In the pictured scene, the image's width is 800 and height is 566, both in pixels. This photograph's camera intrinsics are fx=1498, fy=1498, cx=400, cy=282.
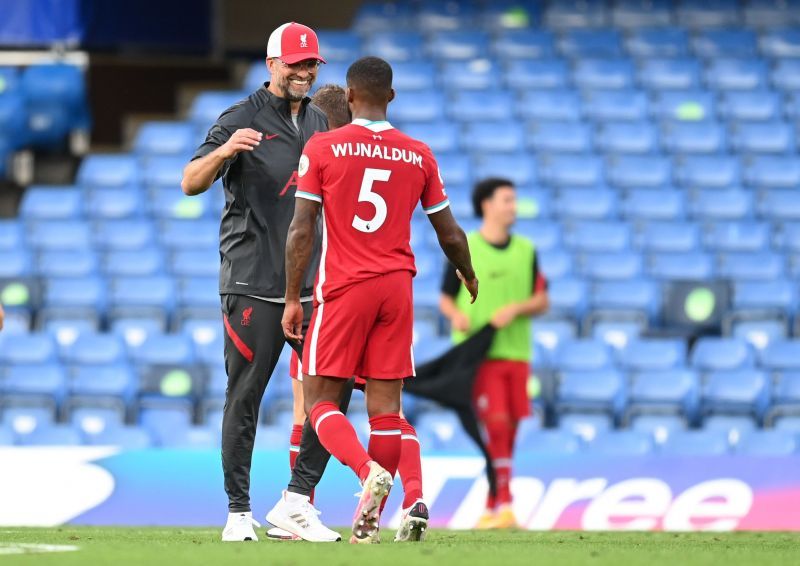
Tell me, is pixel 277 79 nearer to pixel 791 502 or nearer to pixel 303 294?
pixel 303 294

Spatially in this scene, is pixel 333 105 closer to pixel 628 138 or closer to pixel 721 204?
pixel 721 204

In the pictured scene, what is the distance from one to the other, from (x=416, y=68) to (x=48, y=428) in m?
6.27

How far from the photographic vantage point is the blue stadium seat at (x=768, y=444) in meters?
9.91

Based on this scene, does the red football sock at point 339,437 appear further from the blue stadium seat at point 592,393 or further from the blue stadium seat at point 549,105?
the blue stadium seat at point 549,105

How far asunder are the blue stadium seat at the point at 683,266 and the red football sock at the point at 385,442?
657cm

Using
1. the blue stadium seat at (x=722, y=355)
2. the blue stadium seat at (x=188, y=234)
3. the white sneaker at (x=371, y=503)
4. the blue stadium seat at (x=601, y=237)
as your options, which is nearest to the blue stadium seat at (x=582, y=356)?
the blue stadium seat at (x=722, y=355)

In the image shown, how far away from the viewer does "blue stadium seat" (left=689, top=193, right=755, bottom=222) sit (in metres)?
13.1

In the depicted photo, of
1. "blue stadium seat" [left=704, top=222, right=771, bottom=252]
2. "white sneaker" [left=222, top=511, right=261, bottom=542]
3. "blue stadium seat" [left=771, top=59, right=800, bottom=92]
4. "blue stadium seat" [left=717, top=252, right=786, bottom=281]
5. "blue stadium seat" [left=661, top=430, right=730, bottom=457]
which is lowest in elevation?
"blue stadium seat" [left=661, top=430, right=730, bottom=457]

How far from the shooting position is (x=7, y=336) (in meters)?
11.7

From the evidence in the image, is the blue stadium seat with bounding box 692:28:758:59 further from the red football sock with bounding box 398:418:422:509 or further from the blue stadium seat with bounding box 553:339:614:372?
the red football sock with bounding box 398:418:422:509

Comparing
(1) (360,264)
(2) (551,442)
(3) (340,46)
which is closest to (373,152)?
(1) (360,264)

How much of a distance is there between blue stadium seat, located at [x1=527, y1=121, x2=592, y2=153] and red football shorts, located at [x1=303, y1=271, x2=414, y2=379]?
321 inches

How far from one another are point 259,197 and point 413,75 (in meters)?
8.95

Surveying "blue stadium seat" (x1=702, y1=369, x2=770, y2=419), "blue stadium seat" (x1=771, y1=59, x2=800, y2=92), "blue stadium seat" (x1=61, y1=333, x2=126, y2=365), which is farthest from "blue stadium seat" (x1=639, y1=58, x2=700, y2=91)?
"blue stadium seat" (x1=61, y1=333, x2=126, y2=365)
